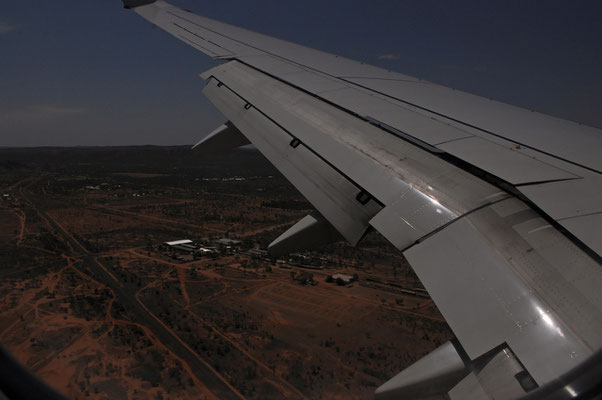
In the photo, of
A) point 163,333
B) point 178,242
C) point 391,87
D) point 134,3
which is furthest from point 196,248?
point 391,87

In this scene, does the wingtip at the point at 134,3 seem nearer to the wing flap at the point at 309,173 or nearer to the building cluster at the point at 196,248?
the wing flap at the point at 309,173

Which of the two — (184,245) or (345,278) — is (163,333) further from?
(184,245)

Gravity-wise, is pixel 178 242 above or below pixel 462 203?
below

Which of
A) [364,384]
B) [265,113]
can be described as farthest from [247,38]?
[364,384]

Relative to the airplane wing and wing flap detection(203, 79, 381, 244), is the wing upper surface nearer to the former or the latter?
the airplane wing

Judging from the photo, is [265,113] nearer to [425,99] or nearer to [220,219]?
[425,99]

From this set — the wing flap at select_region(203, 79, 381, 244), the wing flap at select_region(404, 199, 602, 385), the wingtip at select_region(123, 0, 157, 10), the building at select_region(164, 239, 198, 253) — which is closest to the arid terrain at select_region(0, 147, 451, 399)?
the wing flap at select_region(203, 79, 381, 244)
